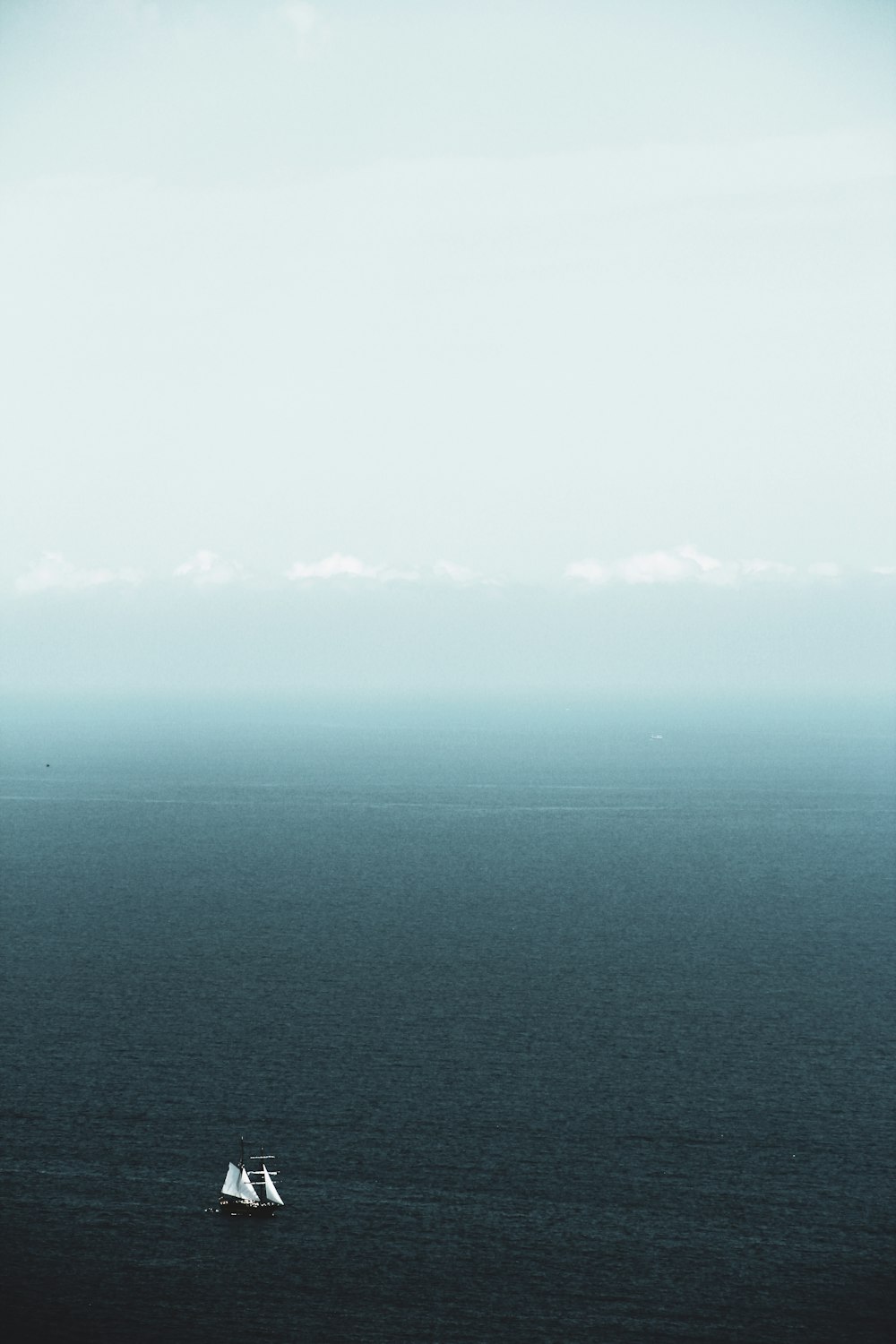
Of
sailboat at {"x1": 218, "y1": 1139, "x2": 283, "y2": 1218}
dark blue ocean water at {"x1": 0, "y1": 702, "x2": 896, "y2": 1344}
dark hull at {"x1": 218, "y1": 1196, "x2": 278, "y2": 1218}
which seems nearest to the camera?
dark blue ocean water at {"x1": 0, "y1": 702, "x2": 896, "y2": 1344}

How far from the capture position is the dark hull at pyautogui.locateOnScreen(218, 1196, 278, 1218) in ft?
293

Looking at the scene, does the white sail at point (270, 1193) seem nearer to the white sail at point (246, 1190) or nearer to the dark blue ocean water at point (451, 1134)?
the white sail at point (246, 1190)

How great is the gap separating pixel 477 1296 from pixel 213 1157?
23.9m

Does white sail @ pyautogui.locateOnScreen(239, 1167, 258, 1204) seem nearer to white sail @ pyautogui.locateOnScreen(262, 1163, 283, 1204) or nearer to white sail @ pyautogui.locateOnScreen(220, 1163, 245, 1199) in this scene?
white sail @ pyautogui.locateOnScreen(220, 1163, 245, 1199)

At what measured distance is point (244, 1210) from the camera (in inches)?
→ 3526

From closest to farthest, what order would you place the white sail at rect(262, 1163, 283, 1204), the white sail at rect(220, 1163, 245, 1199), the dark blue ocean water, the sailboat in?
the dark blue ocean water < the sailboat < the white sail at rect(262, 1163, 283, 1204) < the white sail at rect(220, 1163, 245, 1199)

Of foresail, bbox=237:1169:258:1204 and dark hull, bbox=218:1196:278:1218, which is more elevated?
foresail, bbox=237:1169:258:1204

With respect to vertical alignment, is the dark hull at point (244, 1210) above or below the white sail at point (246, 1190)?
below

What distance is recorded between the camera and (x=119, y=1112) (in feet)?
338

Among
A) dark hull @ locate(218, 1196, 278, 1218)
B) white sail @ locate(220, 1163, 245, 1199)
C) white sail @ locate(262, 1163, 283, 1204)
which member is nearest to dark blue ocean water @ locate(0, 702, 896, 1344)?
dark hull @ locate(218, 1196, 278, 1218)

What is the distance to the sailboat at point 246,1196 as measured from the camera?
8956cm

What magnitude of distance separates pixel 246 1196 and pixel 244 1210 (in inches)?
35.4

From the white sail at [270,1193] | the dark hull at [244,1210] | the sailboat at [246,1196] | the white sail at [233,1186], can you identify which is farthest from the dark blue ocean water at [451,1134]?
the white sail at [233,1186]

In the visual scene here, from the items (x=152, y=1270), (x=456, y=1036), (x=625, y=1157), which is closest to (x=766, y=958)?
(x=456, y=1036)
